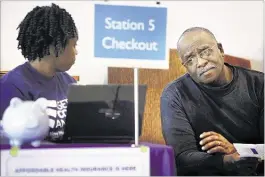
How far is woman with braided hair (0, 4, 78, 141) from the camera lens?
1242 mm

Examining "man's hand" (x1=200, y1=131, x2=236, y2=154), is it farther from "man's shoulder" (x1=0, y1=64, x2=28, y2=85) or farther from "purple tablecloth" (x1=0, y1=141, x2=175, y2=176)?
"man's shoulder" (x1=0, y1=64, x2=28, y2=85)

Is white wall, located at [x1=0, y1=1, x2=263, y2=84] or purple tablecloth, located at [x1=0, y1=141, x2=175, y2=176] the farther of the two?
white wall, located at [x1=0, y1=1, x2=263, y2=84]

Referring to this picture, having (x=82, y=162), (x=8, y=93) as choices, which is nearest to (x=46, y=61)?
(x=8, y=93)

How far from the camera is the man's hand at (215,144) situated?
4.30 feet

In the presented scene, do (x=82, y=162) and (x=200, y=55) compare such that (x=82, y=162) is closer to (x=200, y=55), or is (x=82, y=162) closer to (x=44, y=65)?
(x=44, y=65)

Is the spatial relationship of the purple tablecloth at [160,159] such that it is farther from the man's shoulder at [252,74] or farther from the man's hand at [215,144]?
the man's shoulder at [252,74]

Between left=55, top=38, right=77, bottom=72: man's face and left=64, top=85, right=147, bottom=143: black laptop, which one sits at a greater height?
left=55, top=38, right=77, bottom=72: man's face

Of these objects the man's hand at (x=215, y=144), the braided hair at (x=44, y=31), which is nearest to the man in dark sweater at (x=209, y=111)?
the man's hand at (x=215, y=144)

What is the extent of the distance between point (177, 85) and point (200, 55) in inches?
5.2

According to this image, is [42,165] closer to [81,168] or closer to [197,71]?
[81,168]

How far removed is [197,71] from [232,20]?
240 mm

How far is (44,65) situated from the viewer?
1299mm

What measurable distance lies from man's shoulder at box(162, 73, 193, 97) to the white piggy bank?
1.62 feet

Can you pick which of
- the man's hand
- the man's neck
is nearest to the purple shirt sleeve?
the man's neck
